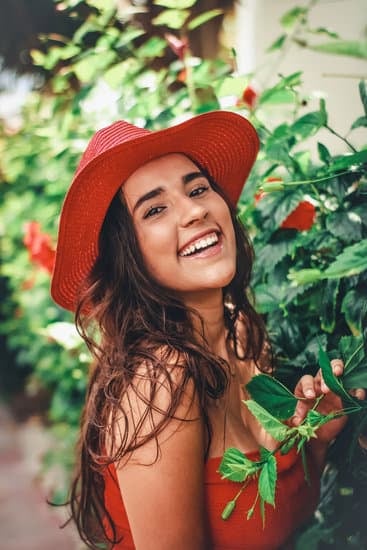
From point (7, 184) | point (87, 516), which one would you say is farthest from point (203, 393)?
point (7, 184)

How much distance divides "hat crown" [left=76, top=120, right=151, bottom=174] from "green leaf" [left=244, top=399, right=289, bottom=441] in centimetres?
63

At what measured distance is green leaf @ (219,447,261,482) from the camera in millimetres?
1108

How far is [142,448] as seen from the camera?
1.30m

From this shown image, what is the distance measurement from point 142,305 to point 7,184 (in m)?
2.98

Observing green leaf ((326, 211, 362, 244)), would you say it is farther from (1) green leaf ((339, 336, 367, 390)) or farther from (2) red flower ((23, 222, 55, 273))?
(2) red flower ((23, 222, 55, 273))

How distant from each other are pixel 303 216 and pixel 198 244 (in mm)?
280

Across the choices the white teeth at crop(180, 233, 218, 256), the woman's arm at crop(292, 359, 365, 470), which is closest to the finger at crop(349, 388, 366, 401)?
the woman's arm at crop(292, 359, 365, 470)

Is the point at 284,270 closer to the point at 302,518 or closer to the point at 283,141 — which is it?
the point at 283,141

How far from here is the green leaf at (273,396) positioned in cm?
107

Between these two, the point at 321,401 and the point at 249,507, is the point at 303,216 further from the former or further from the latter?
the point at 249,507

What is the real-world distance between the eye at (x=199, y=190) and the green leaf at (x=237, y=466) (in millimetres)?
610

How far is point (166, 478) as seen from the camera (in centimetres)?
131

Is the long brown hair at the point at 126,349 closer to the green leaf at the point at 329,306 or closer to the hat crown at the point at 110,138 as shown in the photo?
the hat crown at the point at 110,138

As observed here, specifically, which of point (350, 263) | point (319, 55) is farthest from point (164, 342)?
point (319, 55)
